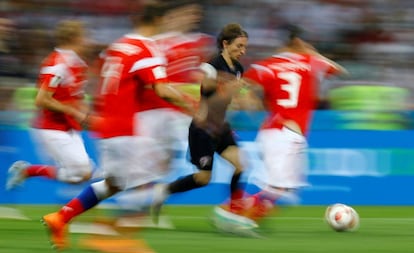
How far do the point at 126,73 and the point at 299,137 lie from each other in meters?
2.81

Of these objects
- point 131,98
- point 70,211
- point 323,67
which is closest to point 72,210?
point 70,211

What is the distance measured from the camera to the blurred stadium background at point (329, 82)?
12906 mm

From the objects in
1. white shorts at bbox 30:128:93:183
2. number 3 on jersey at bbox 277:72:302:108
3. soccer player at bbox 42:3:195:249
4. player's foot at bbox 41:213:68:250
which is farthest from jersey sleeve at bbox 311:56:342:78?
player's foot at bbox 41:213:68:250

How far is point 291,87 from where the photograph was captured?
9562 mm

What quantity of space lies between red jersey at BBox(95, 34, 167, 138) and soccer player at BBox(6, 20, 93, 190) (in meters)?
2.37

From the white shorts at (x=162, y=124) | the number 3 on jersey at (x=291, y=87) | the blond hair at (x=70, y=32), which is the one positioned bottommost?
the white shorts at (x=162, y=124)

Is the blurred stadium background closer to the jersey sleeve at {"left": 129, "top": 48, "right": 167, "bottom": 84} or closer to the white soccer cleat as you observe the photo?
the white soccer cleat

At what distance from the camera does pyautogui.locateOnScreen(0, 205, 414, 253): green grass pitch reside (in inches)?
314

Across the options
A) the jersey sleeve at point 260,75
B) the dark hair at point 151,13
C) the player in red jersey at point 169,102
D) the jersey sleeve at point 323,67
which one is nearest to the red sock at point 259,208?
the player in red jersey at point 169,102

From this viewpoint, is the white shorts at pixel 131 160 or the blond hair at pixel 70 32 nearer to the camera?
the white shorts at pixel 131 160

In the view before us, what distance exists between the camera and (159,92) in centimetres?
708

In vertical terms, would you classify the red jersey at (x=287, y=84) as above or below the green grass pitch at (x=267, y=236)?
above

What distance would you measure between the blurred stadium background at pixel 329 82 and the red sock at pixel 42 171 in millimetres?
1831

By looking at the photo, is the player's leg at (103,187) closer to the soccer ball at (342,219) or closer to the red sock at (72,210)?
the red sock at (72,210)
